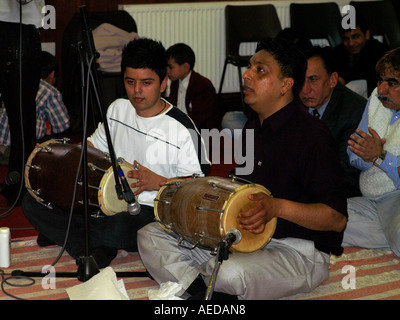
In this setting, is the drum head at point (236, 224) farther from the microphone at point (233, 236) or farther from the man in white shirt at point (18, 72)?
the man in white shirt at point (18, 72)

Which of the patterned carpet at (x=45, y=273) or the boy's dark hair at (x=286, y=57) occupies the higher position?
the boy's dark hair at (x=286, y=57)

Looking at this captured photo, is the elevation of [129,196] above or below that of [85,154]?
below

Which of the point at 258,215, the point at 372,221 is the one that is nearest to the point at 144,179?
the point at 258,215

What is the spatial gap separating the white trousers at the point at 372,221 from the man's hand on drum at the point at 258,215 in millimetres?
1124

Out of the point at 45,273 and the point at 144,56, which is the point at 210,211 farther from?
the point at 144,56

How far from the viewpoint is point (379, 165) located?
10.9 feet

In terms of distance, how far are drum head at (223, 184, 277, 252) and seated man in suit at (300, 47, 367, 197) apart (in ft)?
3.94

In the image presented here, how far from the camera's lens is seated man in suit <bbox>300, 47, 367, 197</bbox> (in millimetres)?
3803

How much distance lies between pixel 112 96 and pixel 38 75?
6.60 ft

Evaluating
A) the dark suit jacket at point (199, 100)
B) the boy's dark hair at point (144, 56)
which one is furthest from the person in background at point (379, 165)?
the dark suit jacket at point (199, 100)

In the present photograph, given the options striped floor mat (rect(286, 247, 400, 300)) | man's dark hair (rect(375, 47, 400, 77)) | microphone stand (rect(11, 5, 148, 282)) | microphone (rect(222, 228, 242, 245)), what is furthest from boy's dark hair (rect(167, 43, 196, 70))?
microphone (rect(222, 228, 242, 245))

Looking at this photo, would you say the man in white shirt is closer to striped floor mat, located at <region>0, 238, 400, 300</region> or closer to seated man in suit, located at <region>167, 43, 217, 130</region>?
striped floor mat, located at <region>0, 238, 400, 300</region>

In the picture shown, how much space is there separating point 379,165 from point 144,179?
122cm

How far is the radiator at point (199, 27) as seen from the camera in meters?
6.88
